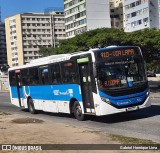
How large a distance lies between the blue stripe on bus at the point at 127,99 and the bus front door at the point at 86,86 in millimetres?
819

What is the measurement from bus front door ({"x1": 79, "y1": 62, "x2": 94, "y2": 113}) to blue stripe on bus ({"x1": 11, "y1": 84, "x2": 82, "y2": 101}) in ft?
1.17

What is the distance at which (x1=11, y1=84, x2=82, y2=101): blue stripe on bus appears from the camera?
18.1 meters

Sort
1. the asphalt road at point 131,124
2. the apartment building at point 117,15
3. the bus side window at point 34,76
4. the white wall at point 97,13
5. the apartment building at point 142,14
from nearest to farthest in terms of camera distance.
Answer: the asphalt road at point 131,124
the bus side window at point 34,76
the apartment building at point 142,14
the white wall at point 97,13
the apartment building at point 117,15

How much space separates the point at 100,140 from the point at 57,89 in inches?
331

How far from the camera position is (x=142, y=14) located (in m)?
104

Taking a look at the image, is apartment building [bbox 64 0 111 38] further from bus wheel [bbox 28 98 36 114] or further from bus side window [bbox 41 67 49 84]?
bus side window [bbox 41 67 49 84]

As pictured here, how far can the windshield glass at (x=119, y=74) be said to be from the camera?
16391mm

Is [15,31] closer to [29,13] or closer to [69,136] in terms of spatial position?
[29,13]

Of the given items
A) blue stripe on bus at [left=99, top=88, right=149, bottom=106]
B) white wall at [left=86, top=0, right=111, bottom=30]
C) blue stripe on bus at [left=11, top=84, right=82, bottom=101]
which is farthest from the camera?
white wall at [left=86, top=0, right=111, bottom=30]

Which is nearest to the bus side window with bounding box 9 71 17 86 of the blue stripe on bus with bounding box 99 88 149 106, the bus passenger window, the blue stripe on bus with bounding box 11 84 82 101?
the bus passenger window

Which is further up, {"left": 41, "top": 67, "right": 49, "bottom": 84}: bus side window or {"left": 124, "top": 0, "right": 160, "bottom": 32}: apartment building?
{"left": 124, "top": 0, "right": 160, "bottom": 32}: apartment building

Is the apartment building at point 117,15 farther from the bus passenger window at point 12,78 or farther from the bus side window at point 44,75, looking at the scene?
the bus side window at point 44,75

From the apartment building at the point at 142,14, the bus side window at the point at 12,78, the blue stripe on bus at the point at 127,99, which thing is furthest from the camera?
the apartment building at the point at 142,14

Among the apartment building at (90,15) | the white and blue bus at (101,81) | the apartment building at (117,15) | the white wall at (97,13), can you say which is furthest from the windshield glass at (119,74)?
the apartment building at (117,15)
